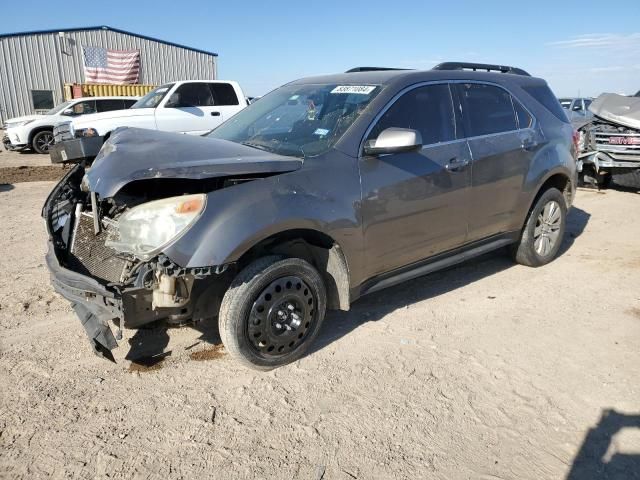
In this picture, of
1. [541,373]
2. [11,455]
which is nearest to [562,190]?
[541,373]

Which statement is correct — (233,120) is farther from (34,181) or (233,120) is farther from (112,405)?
(34,181)

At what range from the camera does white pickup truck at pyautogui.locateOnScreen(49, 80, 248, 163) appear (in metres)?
11.1

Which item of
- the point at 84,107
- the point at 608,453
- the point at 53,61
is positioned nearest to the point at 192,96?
the point at 84,107

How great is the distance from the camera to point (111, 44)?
27.4m

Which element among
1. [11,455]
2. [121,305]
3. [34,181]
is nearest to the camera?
[11,455]

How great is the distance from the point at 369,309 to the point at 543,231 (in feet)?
7.32

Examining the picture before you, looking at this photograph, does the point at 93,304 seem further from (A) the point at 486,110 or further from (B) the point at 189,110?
(B) the point at 189,110

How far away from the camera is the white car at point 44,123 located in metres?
14.8

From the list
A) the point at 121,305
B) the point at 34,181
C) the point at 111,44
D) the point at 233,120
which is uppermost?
the point at 111,44

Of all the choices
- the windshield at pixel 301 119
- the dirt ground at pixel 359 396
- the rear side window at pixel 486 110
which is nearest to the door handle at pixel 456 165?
the rear side window at pixel 486 110

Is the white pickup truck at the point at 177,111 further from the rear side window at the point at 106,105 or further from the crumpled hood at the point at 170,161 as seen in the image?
the crumpled hood at the point at 170,161

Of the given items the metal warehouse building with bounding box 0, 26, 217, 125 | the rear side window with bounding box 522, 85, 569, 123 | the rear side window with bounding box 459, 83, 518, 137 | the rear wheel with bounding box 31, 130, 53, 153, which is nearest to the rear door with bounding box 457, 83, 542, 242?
the rear side window with bounding box 459, 83, 518, 137

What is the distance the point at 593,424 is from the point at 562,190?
126 inches

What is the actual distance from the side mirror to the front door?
0.08 m
